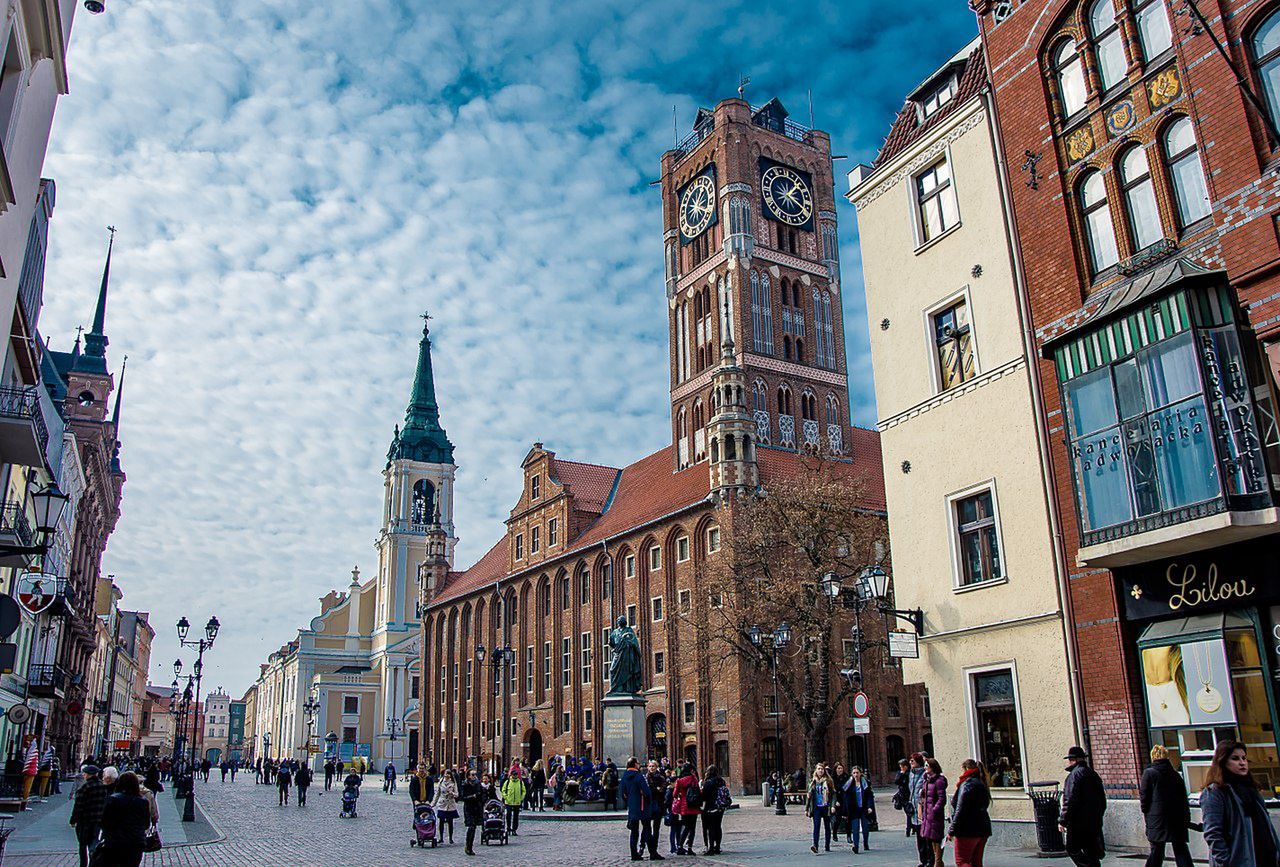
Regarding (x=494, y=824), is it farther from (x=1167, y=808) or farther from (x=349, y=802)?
(x=1167, y=808)

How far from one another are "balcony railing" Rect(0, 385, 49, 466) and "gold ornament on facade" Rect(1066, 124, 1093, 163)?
19967 mm

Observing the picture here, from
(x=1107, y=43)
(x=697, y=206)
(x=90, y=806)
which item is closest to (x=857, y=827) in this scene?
(x=90, y=806)

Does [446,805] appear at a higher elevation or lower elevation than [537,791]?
higher

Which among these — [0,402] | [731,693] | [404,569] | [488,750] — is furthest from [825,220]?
[404,569]

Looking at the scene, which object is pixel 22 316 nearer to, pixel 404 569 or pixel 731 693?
pixel 731 693

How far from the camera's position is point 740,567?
34.3 meters

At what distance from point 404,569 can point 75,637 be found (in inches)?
2007

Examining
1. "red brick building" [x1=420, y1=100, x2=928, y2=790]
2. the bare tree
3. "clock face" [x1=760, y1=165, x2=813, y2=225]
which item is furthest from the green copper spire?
the bare tree

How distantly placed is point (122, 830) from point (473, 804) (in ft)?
35.2

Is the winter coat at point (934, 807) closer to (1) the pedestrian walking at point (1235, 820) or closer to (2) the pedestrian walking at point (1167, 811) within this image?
(2) the pedestrian walking at point (1167, 811)

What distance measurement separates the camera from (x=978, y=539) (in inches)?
725

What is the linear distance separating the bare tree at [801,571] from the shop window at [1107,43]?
54.9 ft

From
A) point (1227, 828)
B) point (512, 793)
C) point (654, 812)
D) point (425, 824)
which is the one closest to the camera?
point (1227, 828)

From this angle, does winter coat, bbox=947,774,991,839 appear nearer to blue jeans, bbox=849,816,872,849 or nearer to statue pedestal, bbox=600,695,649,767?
blue jeans, bbox=849,816,872,849
